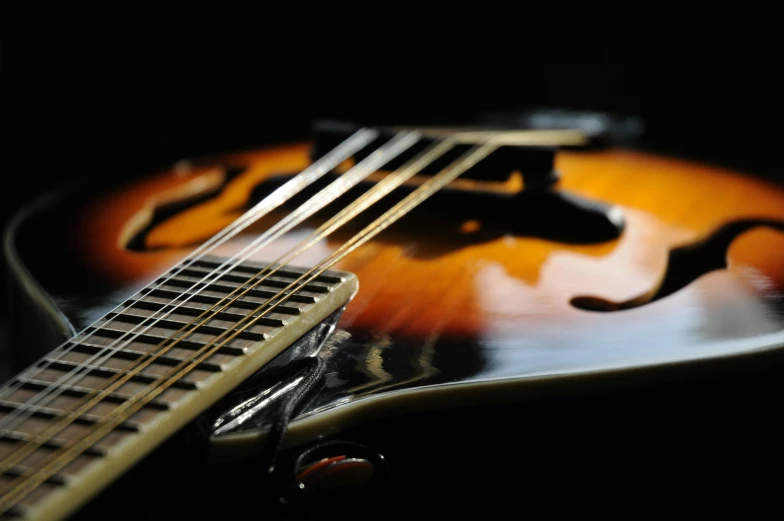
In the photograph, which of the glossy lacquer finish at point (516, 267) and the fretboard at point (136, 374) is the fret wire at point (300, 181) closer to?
the glossy lacquer finish at point (516, 267)

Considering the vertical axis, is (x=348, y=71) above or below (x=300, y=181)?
above

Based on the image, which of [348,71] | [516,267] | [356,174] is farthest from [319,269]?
[348,71]

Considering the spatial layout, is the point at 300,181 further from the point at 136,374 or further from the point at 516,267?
the point at 136,374

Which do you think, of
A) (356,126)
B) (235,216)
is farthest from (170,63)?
(235,216)

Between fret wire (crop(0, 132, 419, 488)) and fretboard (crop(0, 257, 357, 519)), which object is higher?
fret wire (crop(0, 132, 419, 488))

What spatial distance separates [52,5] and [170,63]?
0.25 meters

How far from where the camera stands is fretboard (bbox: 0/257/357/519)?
0.38 meters

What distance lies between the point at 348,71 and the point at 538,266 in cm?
106

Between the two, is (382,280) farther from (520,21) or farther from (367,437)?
(520,21)

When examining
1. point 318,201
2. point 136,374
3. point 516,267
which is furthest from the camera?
point 318,201

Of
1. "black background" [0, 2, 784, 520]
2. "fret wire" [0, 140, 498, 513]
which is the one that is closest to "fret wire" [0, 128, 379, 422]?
"fret wire" [0, 140, 498, 513]

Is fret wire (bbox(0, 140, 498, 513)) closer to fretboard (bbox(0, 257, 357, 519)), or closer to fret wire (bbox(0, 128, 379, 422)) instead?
fretboard (bbox(0, 257, 357, 519))

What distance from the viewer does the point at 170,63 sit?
1.61m

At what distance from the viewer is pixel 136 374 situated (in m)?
0.46
